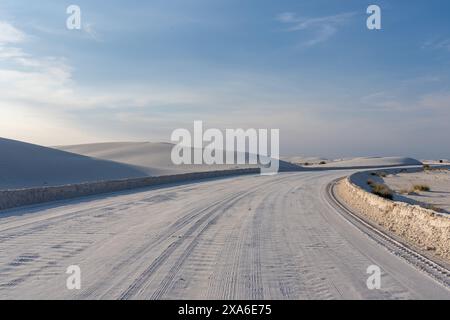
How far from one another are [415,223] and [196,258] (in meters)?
6.46

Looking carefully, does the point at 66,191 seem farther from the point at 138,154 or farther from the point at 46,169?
the point at 138,154

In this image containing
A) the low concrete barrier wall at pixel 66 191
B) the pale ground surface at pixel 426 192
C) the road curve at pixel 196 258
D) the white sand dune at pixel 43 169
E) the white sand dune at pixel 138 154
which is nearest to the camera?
the road curve at pixel 196 258

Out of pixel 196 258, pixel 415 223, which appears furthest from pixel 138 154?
pixel 196 258

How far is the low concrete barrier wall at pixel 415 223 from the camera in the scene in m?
10.6

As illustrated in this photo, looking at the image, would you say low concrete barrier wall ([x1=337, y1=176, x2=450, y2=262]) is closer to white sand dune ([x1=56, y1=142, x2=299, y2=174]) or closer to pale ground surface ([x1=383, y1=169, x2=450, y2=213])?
pale ground surface ([x1=383, y1=169, x2=450, y2=213])

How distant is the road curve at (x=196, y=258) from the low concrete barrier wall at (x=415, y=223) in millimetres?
1196

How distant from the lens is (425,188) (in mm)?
34812

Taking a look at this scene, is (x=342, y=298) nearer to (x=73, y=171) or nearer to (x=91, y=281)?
(x=91, y=281)

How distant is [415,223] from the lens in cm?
1252

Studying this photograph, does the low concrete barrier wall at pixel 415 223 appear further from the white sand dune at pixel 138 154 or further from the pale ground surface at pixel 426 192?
the white sand dune at pixel 138 154

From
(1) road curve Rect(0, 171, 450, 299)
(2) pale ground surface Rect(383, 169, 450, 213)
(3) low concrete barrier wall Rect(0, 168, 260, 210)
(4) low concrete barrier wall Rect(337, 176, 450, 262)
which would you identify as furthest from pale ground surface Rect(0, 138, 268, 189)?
(4) low concrete barrier wall Rect(337, 176, 450, 262)

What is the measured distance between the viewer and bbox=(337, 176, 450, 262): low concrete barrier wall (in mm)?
10562

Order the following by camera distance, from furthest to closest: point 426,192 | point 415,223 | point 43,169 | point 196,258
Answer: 1. point 43,169
2. point 426,192
3. point 415,223
4. point 196,258

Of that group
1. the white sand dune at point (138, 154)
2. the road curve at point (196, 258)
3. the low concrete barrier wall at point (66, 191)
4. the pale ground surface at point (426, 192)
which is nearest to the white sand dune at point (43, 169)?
the low concrete barrier wall at point (66, 191)
